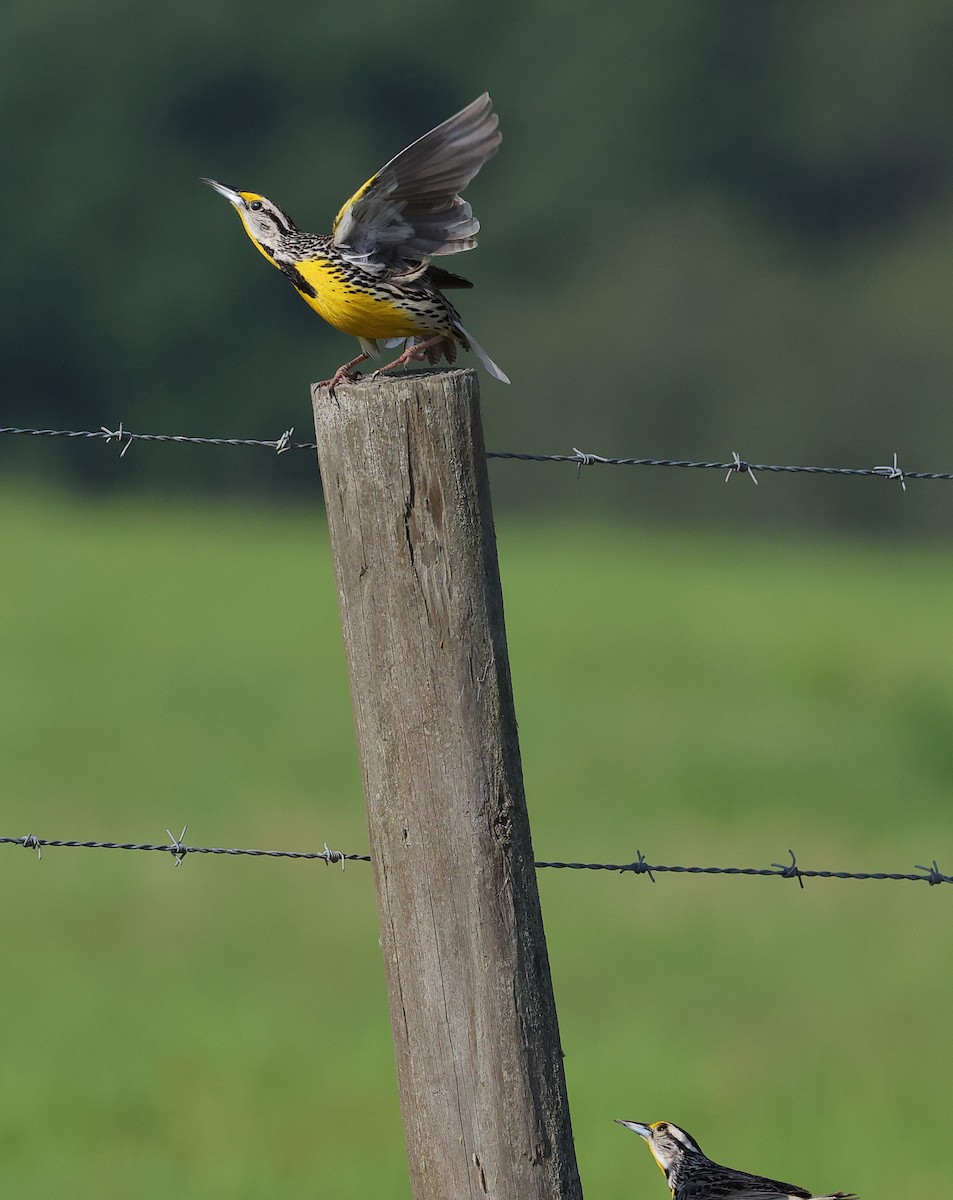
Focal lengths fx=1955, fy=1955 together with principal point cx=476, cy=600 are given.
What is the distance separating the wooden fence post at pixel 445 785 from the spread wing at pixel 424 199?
0.55 m

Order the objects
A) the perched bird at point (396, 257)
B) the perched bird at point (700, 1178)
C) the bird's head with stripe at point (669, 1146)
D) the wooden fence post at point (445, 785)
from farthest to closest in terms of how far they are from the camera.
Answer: the bird's head with stripe at point (669, 1146), the perched bird at point (700, 1178), the perched bird at point (396, 257), the wooden fence post at point (445, 785)

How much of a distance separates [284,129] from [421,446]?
37677mm

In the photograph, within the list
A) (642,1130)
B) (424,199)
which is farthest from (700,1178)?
(424,199)

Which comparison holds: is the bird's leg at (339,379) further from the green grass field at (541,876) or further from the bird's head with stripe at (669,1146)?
the green grass field at (541,876)

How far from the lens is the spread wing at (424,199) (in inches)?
140

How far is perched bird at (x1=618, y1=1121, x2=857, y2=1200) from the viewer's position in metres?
4.11

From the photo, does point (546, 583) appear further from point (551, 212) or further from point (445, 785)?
point (445, 785)

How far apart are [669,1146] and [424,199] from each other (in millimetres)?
2315

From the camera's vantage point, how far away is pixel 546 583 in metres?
25.6

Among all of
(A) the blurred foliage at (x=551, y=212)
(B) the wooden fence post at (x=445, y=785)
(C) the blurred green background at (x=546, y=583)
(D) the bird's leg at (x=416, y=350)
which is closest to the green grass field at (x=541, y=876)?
(C) the blurred green background at (x=546, y=583)

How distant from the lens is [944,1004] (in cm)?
991

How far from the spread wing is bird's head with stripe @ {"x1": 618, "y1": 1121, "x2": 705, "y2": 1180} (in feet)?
7.02

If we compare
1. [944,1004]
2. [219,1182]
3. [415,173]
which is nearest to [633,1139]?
[219,1182]

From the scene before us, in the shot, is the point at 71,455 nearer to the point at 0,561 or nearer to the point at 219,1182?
the point at 0,561
